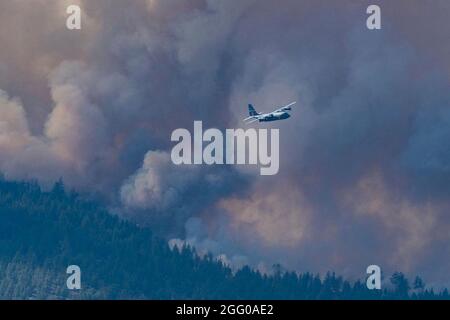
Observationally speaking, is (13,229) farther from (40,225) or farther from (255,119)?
(255,119)
